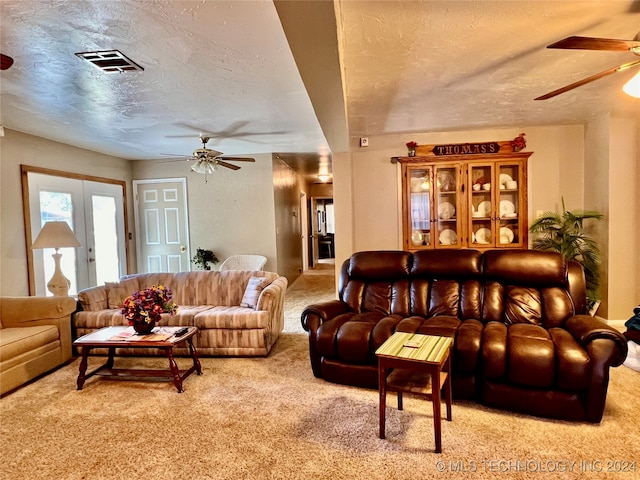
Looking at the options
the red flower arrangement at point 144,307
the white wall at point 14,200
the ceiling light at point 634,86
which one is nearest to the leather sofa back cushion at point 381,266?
the red flower arrangement at point 144,307

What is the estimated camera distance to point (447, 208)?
15.1ft

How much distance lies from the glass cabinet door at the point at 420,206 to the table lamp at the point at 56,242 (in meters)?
3.95

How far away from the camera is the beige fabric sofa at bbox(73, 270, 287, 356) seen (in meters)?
3.45

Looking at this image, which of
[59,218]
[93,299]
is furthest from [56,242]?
[59,218]

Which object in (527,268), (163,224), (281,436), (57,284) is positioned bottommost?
(281,436)

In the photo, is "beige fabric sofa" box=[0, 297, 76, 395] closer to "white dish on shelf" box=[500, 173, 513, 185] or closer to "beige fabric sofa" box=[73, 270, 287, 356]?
"beige fabric sofa" box=[73, 270, 287, 356]

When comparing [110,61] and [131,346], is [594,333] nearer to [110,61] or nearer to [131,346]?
[131,346]

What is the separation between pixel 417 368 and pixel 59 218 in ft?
15.6

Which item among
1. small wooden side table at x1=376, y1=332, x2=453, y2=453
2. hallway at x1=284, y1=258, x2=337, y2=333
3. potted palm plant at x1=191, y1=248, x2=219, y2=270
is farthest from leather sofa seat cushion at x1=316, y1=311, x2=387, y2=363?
potted palm plant at x1=191, y1=248, x2=219, y2=270

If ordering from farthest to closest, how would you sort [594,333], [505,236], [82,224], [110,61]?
[82,224] → [505,236] → [110,61] → [594,333]

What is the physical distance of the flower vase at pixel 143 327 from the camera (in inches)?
114

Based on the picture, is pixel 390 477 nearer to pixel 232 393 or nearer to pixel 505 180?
pixel 232 393

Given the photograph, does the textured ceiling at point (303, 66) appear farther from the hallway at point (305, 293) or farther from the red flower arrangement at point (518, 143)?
the hallway at point (305, 293)

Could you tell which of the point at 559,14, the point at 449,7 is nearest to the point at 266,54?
the point at 449,7
